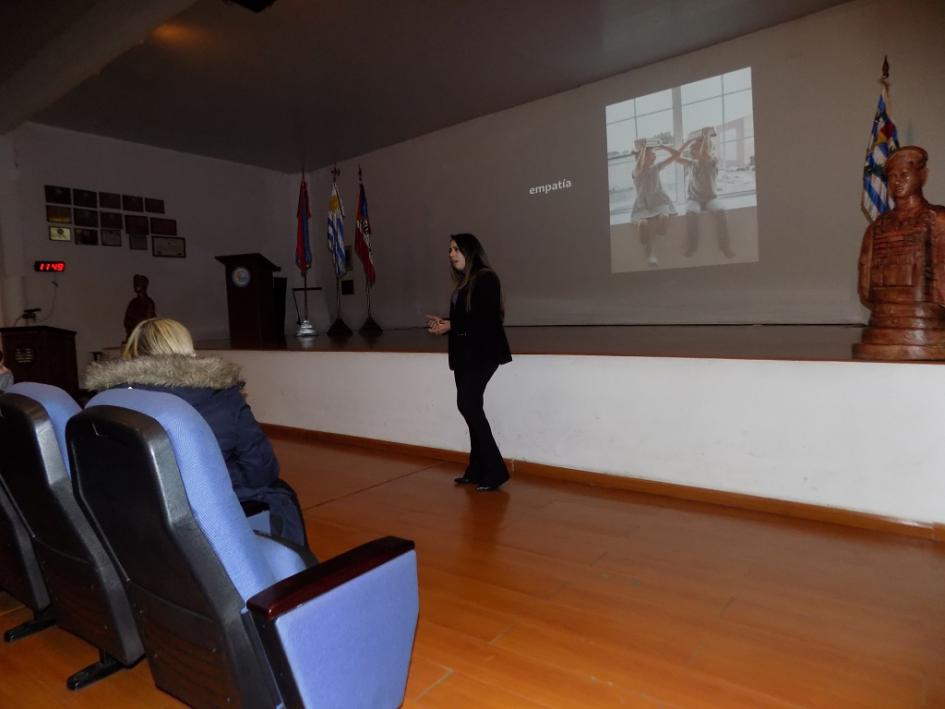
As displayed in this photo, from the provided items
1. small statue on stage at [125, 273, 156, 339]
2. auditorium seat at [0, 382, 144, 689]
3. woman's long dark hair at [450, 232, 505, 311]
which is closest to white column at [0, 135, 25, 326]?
small statue on stage at [125, 273, 156, 339]

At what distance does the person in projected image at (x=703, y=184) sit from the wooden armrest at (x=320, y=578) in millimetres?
6140

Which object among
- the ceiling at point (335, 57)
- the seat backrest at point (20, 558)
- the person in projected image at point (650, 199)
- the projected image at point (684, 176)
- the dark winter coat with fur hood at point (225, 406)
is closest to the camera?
the dark winter coat with fur hood at point (225, 406)

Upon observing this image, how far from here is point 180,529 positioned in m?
1.05

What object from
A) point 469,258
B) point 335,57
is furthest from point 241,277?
point 469,258

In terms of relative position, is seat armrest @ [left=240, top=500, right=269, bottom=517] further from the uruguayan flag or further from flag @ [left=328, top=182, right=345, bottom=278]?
flag @ [left=328, top=182, right=345, bottom=278]

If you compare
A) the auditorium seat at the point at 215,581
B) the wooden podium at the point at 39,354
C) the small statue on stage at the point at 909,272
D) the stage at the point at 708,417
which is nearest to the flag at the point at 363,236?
the wooden podium at the point at 39,354

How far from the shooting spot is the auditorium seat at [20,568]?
6.10 feet

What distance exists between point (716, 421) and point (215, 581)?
8.41 feet

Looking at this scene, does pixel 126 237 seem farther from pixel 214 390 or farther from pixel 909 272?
pixel 909 272

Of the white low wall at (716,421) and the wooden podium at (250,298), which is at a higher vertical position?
the wooden podium at (250,298)

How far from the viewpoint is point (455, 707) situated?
5.18ft

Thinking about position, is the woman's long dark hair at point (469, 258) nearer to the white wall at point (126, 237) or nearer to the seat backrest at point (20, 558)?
the seat backrest at point (20, 558)

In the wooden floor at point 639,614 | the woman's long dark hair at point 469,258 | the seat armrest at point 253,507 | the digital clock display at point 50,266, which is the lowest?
the wooden floor at point 639,614

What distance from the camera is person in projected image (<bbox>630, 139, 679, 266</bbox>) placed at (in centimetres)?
682
